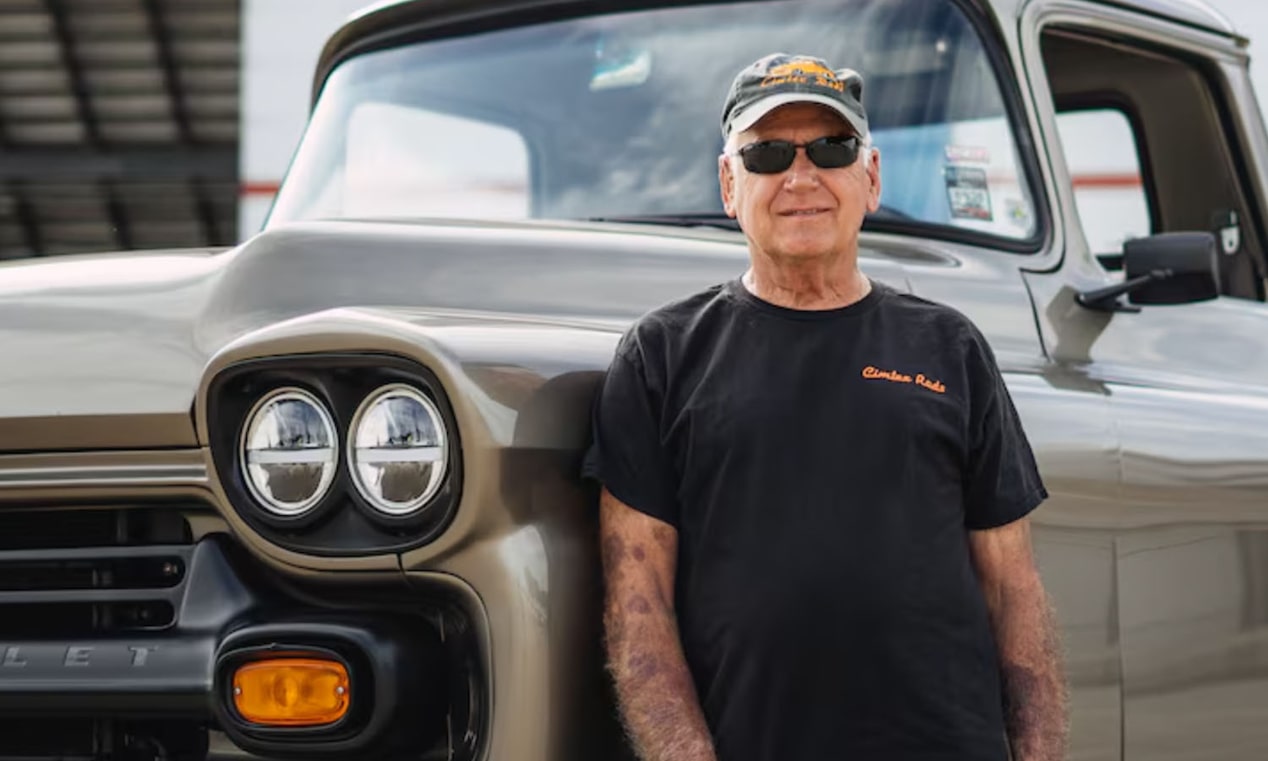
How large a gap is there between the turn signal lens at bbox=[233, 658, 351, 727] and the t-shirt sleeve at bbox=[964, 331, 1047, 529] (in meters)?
0.84

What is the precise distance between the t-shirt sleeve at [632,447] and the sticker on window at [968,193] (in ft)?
3.93

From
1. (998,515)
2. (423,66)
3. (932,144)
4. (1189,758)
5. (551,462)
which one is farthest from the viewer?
(423,66)

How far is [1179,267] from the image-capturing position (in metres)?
3.48

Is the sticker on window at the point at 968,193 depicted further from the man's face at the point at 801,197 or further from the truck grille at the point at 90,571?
the truck grille at the point at 90,571

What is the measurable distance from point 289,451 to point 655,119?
1365 millimetres

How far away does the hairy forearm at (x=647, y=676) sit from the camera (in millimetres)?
2252

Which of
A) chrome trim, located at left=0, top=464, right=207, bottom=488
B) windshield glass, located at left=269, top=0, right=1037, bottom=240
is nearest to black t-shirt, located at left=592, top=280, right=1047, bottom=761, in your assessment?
chrome trim, located at left=0, top=464, right=207, bottom=488

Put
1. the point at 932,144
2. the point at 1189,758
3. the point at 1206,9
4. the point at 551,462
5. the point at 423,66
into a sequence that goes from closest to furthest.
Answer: the point at 551,462, the point at 1189,758, the point at 932,144, the point at 423,66, the point at 1206,9

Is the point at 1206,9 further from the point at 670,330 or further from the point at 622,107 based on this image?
the point at 670,330

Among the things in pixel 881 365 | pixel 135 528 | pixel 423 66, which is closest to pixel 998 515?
pixel 881 365

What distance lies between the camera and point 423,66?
3.80m

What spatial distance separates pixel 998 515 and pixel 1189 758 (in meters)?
0.91

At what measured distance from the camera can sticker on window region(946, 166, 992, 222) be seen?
341cm

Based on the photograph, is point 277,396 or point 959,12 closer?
point 277,396
